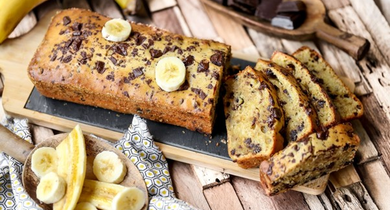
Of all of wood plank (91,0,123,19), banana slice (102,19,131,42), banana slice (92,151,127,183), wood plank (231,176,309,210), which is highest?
banana slice (102,19,131,42)

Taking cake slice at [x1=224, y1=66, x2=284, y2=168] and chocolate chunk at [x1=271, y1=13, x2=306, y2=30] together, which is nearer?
cake slice at [x1=224, y1=66, x2=284, y2=168]

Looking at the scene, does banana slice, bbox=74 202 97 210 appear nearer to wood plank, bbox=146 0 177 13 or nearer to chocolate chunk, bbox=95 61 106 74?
chocolate chunk, bbox=95 61 106 74

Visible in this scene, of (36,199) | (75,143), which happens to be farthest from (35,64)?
(36,199)

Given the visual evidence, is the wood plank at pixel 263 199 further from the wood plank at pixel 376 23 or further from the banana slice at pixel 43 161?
the wood plank at pixel 376 23

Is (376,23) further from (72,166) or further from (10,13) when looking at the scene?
(10,13)

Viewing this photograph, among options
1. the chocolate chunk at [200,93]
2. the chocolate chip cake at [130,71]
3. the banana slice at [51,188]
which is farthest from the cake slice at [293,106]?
the banana slice at [51,188]

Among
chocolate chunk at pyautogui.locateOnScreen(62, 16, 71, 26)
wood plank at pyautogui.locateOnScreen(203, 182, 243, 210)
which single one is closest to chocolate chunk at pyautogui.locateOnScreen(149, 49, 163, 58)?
chocolate chunk at pyautogui.locateOnScreen(62, 16, 71, 26)

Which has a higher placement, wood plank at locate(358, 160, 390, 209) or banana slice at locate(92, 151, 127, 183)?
banana slice at locate(92, 151, 127, 183)
